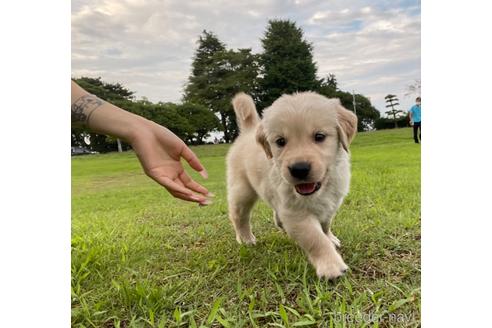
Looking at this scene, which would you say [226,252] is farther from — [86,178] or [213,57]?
[213,57]

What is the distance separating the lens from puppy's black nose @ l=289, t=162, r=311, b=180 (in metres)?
1.05

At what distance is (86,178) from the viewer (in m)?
1.27

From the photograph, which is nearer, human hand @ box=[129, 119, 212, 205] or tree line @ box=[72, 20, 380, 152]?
human hand @ box=[129, 119, 212, 205]

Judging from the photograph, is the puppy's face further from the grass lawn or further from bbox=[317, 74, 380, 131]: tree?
the grass lawn

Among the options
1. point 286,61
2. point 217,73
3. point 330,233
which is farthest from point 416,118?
point 217,73

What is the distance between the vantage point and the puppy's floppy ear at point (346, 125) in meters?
1.20

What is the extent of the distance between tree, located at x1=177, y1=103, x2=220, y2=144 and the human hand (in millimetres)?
202

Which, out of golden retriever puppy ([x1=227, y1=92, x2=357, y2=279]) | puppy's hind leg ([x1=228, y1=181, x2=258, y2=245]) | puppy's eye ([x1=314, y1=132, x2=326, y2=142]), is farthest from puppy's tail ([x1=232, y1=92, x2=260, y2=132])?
puppy's eye ([x1=314, y1=132, x2=326, y2=142])

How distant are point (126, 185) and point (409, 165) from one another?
1.16 m

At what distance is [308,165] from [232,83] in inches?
19.5

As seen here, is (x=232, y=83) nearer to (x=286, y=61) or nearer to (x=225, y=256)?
(x=286, y=61)

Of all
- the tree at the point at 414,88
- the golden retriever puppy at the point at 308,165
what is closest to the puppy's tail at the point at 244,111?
the golden retriever puppy at the point at 308,165

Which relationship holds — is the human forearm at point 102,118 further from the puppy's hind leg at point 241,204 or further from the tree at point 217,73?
the puppy's hind leg at point 241,204

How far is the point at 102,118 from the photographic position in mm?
1035
